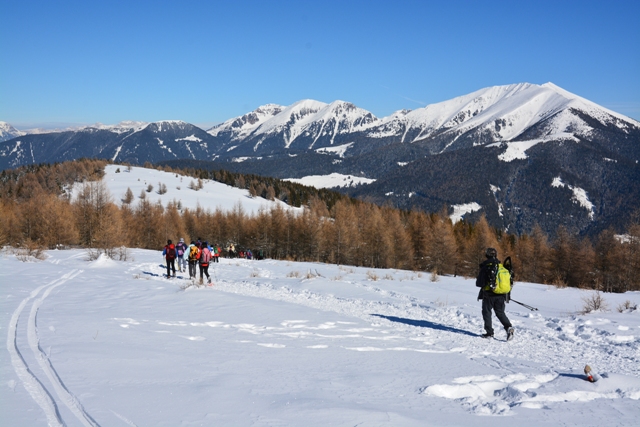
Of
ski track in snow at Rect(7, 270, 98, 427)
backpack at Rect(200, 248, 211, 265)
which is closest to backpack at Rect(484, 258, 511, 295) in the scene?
ski track in snow at Rect(7, 270, 98, 427)

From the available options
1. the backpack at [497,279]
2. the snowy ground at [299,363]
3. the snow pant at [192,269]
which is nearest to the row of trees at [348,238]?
the snow pant at [192,269]

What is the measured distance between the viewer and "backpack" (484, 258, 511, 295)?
31.2 feet

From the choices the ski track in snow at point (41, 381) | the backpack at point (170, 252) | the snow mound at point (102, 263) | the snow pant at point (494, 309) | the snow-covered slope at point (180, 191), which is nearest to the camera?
the ski track in snow at point (41, 381)

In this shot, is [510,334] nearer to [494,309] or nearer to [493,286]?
[494,309]

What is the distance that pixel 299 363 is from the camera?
6.87 metres

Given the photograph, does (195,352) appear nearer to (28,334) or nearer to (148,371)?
(148,371)

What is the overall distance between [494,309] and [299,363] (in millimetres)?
4815

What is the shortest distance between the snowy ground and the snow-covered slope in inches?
3690

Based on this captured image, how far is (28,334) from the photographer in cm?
763

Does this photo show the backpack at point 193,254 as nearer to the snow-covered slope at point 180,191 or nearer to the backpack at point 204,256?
the backpack at point 204,256

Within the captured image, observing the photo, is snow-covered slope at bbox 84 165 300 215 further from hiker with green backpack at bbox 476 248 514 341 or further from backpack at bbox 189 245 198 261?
hiker with green backpack at bbox 476 248 514 341

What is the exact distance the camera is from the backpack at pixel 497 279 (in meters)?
9.51

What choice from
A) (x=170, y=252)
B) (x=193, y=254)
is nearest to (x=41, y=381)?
(x=193, y=254)

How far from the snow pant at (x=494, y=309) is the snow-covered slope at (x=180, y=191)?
96.3 m
